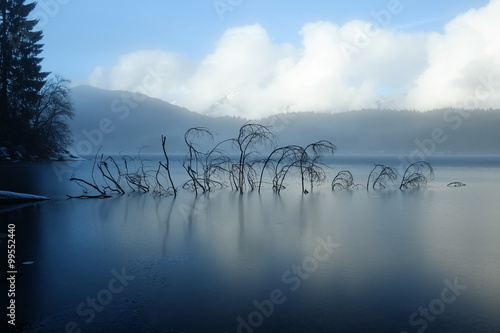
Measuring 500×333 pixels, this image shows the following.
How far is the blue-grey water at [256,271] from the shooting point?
4676mm

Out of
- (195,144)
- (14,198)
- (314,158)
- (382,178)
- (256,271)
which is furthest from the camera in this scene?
(382,178)

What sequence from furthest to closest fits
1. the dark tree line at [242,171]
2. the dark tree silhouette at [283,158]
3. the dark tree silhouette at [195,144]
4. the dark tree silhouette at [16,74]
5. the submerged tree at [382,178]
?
the dark tree silhouette at [16,74] → the submerged tree at [382,178] → the dark tree silhouette at [283,158] → the dark tree line at [242,171] → the dark tree silhouette at [195,144]

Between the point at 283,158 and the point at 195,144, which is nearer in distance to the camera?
the point at 195,144

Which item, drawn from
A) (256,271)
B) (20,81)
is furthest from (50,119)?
(256,271)

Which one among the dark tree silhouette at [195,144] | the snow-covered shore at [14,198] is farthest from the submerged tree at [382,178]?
the snow-covered shore at [14,198]

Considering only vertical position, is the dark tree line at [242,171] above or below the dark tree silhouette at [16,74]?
below

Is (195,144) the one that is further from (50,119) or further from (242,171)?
(50,119)

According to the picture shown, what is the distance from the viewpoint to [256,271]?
661 cm

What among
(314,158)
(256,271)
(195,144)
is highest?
(195,144)

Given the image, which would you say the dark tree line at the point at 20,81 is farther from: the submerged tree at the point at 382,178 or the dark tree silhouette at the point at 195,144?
the submerged tree at the point at 382,178

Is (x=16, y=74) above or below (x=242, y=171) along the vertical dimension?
above

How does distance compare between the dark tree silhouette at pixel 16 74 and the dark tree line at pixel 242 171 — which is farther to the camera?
the dark tree silhouette at pixel 16 74

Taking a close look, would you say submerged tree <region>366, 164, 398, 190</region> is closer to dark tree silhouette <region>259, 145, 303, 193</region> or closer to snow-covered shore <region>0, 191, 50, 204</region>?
dark tree silhouette <region>259, 145, 303, 193</region>

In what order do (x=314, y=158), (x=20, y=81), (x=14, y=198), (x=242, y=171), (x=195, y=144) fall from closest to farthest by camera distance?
(x=14, y=198) < (x=314, y=158) < (x=195, y=144) < (x=242, y=171) < (x=20, y=81)
